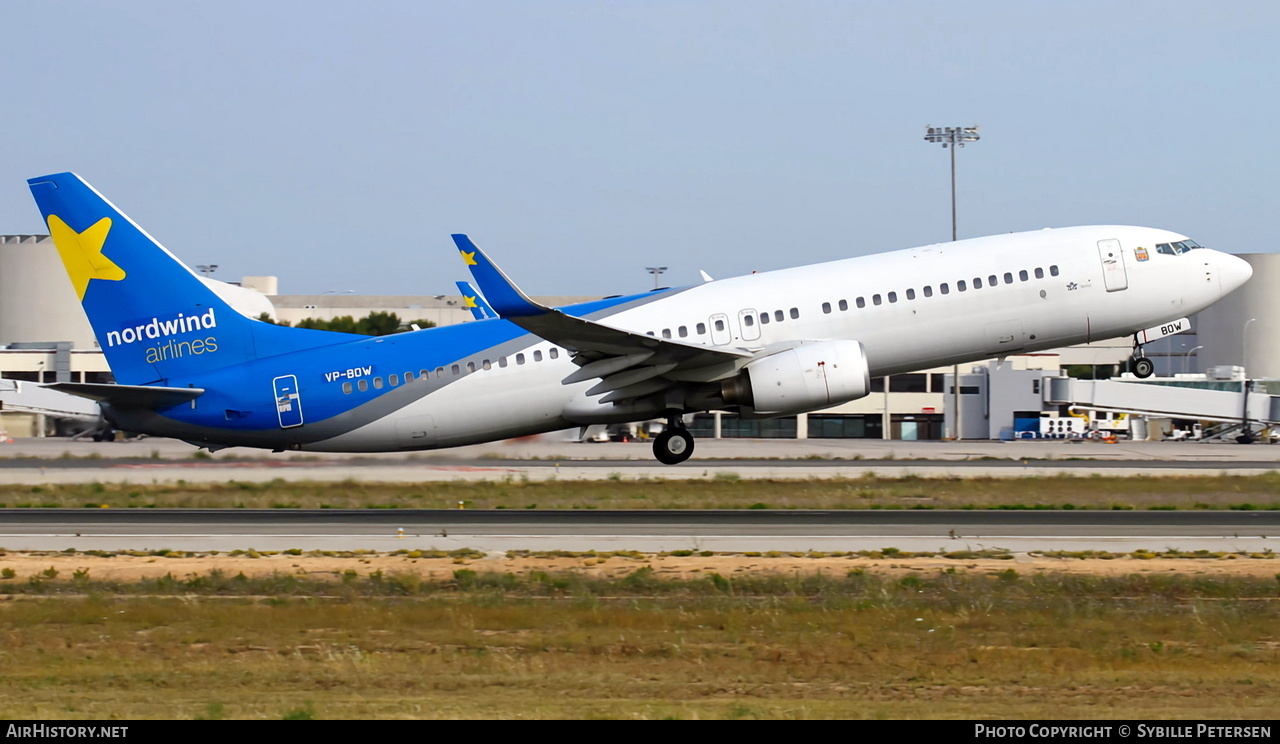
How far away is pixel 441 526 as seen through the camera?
2536 centimetres

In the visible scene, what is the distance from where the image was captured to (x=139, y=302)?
101 feet

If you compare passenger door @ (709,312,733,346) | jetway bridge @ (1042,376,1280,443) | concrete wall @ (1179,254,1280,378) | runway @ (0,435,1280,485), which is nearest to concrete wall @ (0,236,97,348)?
runway @ (0,435,1280,485)

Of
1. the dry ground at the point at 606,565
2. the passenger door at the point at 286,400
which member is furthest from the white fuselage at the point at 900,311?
the dry ground at the point at 606,565

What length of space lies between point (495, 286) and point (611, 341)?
3.49m

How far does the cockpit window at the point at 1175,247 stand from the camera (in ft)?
102

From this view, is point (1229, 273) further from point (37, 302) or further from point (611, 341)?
point (37, 302)

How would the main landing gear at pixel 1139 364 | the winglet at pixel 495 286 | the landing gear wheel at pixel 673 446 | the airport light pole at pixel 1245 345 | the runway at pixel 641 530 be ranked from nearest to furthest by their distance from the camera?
the runway at pixel 641 530 < the winglet at pixel 495 286 < the landing gear wheel at pixel 673 446 < the main landing gear at pixel 1139 364 < the airport light pole at pixel 1245 345

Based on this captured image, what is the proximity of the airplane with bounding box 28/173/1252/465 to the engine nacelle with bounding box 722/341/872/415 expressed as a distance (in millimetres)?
34

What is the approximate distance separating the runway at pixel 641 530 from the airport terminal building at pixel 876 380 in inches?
1725

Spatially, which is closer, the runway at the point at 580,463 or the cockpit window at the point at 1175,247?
the cockpit window at the point at 1175,247

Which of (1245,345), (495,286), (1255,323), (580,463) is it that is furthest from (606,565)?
(1255,323)

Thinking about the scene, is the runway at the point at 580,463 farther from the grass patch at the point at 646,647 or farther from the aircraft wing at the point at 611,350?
the grass patch at the point at 646,647
